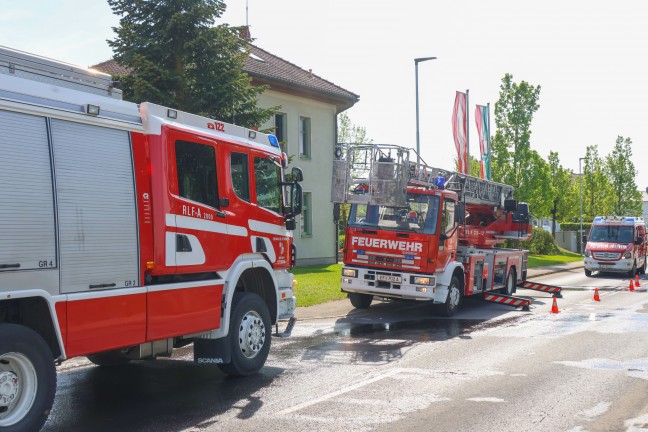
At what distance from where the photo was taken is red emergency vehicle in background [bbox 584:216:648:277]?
29047 millimetres

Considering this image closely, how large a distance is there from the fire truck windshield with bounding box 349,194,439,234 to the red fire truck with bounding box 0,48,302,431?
6.21 metres

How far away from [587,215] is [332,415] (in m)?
56.7

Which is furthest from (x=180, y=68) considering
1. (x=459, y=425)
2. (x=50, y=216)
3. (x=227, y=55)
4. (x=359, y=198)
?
(x=459, y=425)

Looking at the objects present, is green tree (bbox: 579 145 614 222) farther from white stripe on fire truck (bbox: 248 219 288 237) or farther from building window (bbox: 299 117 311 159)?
white stripe on fire truck (bbox: 248 219 288 237)

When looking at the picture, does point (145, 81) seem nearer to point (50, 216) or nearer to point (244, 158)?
point (244, 158)

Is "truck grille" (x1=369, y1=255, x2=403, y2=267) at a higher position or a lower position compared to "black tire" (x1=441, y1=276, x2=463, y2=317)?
higher

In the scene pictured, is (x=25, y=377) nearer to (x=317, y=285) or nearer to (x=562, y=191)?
(x=317, y=285)

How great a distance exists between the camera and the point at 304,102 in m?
30.3

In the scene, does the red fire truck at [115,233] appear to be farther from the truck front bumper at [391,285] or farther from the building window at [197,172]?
the truck front bumper at [391,285]

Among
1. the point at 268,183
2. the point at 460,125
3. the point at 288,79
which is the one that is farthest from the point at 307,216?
the point at 268,183

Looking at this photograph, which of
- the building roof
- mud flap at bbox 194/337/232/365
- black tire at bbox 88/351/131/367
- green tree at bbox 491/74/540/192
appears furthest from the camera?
green tree at bbox 491/74/540/192

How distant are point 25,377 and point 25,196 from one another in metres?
1.50

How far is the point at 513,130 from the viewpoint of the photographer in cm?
4300

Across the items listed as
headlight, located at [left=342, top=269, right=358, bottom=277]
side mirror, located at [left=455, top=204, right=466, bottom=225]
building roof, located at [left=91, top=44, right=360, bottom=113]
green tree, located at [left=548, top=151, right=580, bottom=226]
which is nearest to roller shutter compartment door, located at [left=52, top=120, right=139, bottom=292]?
headlight, located at [left=342, top=269, right=358, bottom=277]
